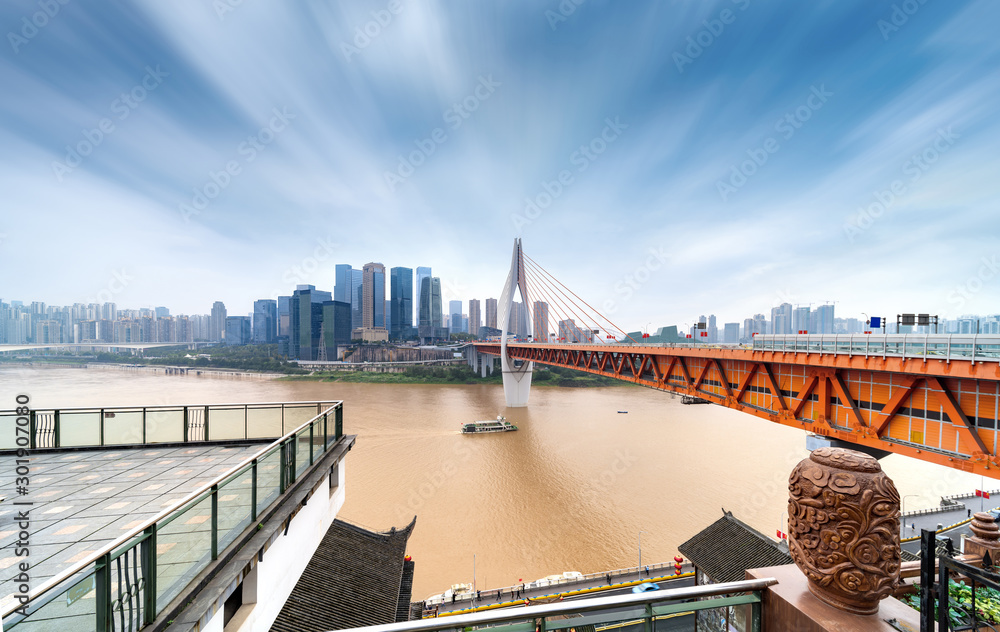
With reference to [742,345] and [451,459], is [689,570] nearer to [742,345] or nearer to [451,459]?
[742,345]

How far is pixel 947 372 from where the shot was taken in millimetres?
5840

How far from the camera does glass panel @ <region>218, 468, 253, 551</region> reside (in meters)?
2.71

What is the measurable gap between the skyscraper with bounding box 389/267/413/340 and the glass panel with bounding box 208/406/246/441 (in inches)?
3239

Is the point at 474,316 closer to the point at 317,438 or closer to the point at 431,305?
the point at 431,305

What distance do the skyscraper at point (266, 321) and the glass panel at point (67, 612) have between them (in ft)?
308

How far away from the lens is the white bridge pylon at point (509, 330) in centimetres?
2983

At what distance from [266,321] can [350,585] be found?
91.8 m

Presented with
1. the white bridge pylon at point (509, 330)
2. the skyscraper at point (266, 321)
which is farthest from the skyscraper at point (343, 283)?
the white bridge pylon at point (509, 330)

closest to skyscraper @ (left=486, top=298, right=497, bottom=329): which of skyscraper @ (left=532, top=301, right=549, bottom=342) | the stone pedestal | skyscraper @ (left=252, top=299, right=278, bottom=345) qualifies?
skyscraper @ (left=252, top=299, right=278, bottom=345)

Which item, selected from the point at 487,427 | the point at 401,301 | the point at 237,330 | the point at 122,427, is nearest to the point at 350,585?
the point at 122,427

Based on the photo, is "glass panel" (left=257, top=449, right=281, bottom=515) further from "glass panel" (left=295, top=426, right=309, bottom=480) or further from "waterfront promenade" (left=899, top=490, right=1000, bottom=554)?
"waterfront promenade" (left=899, top=490, right=1000, bottom=554)

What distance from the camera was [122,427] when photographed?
510 centimetres

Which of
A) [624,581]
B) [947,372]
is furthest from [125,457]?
[947,372]

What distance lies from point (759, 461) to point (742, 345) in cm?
972
